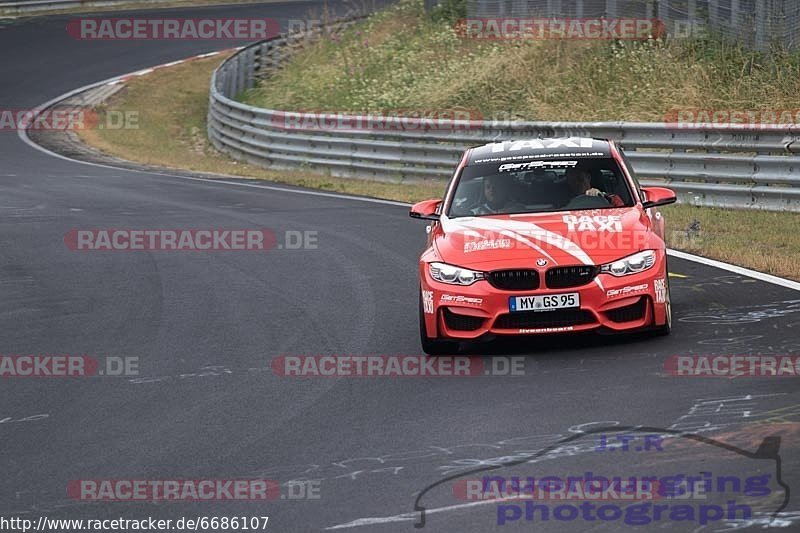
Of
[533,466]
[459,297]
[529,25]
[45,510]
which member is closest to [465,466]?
[533,466]

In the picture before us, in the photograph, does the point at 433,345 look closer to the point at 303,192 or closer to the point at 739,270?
the point at 739,270

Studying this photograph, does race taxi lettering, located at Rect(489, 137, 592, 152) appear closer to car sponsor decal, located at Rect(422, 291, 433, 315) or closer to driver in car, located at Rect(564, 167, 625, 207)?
driver in car, located at Rect(564, 167, 625, 207)

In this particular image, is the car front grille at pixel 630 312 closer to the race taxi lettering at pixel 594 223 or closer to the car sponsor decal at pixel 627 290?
the car sponsor decal at pixel 627 290

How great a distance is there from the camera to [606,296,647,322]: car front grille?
9.19 metres

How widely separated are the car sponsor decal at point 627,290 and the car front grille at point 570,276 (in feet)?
0.53

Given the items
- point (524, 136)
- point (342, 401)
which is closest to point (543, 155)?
point (342, 401)

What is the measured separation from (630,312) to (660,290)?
0.27m

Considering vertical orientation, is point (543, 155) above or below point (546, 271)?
above

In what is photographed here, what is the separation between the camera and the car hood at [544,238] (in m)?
9.22

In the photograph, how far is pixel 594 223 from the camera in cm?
972

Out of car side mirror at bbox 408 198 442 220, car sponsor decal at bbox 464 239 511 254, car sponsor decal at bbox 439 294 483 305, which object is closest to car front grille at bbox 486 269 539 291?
car sponsor decal at bbox 439 294 483 305

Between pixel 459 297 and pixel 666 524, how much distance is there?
12.8 ft

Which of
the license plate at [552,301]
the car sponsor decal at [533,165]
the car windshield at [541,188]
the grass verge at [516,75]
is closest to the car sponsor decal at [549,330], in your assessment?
the license plate at [552,301]

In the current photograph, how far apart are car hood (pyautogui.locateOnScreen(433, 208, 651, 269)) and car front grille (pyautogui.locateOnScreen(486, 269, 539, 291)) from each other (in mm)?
49
